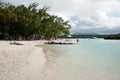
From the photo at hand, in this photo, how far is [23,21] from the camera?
68.2 metres

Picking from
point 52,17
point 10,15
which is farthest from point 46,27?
point 10,15

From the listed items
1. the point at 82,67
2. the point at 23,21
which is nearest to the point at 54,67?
the point at 82,67

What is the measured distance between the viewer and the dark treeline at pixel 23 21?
209ft

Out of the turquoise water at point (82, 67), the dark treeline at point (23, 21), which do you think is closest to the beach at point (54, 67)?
the turquoise water at point (82, 67)

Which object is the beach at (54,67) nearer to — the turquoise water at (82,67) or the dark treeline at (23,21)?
the turquoise water at (82,67)

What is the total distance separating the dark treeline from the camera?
63.8 metres

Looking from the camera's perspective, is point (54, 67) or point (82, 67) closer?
point (54, 67)

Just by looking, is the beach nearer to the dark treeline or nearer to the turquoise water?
the turquoise water

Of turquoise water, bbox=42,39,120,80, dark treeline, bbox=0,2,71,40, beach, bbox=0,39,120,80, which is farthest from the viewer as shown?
dark treeline, bbox=0,2,71,40

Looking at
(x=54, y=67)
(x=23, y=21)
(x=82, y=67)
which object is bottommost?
(x=82, y=67)

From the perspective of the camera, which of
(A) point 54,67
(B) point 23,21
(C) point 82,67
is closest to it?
(A) point 54,67

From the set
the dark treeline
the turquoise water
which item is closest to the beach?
the turquoise water

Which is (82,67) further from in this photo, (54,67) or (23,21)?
(23,21)

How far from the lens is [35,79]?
37.4 feet
